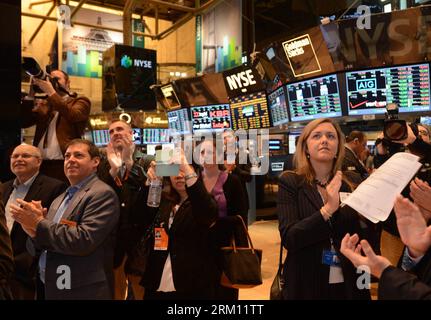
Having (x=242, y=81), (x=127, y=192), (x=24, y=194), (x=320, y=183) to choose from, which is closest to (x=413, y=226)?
(x=320, y=183)

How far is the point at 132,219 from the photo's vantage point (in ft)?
8.76

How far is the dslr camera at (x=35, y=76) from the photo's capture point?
2.93 meters

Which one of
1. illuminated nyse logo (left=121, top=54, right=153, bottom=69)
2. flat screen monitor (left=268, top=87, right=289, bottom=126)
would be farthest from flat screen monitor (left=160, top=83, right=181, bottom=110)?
flat screen monitor (left=268, top=87, right=289, bottom=126)

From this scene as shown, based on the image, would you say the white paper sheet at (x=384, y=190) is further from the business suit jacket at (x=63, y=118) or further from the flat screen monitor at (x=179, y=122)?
the flat screen monitor at (x=179, y=122)

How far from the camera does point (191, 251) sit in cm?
245

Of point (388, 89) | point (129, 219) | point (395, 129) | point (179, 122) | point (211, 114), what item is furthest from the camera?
point (179, 122)

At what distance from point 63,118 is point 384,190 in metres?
2.70

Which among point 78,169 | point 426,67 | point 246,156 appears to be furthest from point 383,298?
point 246,156

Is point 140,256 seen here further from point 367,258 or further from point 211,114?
point 211,114

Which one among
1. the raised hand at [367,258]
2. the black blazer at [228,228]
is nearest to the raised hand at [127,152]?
the black blazer at [228,228]

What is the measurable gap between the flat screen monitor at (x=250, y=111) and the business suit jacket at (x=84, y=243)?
458 cm

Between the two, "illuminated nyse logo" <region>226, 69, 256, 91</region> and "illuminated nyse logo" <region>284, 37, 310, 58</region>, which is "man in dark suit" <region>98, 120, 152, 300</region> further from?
"illuminated nyse logo" <region>226, 69, 256, 91</region>

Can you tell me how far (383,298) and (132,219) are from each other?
174cm

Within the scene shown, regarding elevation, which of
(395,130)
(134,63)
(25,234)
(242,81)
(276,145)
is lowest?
(25,234)
